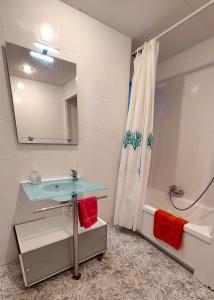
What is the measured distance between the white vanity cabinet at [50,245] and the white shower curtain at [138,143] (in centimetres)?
45

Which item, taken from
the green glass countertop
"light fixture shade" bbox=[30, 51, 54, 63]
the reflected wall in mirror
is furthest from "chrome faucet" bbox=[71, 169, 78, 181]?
"light fixture shade" bbox=[30, 51, 54, 63]

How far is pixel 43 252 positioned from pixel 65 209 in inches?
18.0

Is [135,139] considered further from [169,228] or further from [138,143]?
[169,228]

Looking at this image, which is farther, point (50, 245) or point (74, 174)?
point (74, 174)

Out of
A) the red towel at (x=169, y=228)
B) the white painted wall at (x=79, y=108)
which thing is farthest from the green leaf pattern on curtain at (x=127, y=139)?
the red towel at (x=169, y=228)

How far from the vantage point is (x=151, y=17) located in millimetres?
1485

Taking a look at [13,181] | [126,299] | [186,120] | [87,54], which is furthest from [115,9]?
[126,299]

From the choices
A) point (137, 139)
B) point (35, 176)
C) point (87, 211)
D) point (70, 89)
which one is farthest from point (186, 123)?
point (35, 176)

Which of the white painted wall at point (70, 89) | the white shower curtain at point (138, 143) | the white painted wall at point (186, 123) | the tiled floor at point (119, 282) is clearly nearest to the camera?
the tiled floor at point (119, 282)

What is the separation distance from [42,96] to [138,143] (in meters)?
1.05

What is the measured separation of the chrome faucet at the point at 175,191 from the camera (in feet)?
6.75

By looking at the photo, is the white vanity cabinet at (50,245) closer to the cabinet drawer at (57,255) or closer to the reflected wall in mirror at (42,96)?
the cabinet drawer at (57,255)

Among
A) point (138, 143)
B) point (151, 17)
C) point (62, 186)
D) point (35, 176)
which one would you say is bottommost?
point (62, 186)

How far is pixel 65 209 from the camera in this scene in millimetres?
1567
